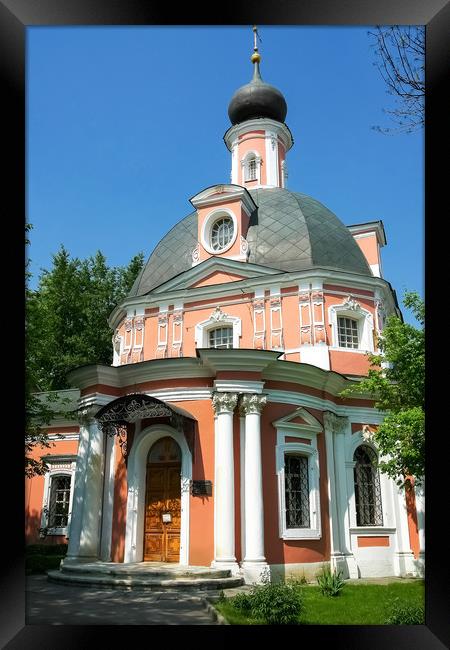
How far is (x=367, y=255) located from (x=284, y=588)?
12.7 meters

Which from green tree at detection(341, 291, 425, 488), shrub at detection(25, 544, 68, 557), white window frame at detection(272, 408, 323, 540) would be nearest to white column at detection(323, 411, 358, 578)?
white window frame at detection(272, 408, 323, 540)

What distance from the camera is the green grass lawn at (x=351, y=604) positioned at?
24.8 ft

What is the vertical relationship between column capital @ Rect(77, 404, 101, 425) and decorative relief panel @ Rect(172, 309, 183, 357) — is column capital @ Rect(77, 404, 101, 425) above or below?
below

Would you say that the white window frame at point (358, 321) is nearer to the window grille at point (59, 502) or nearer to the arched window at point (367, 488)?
the arched window at point (367, 488)

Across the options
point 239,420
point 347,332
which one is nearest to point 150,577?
point 239,420

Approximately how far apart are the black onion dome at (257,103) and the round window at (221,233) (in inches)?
289

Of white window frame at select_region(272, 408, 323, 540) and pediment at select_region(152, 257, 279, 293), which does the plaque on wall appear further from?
pediment at select_region(152, 257, 279, 293)

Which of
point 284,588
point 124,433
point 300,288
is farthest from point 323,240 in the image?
point 284,588

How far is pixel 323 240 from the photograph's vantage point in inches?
650

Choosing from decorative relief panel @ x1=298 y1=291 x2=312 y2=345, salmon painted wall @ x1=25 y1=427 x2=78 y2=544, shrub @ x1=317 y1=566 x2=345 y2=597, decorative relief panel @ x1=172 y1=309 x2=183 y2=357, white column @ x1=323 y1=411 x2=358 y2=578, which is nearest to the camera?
A: shrub @ x1=317 y1=566 x2=345 y2=597

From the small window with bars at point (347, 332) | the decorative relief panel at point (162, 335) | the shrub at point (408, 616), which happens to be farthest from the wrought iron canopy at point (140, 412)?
the shrub at point (408, 616)

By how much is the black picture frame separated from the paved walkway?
3236 millimetres

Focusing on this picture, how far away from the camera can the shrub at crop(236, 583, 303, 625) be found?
23.9 feet

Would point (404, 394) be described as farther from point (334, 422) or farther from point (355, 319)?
point (355, 319)
